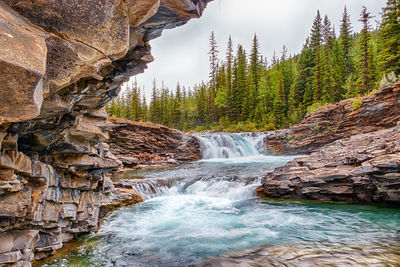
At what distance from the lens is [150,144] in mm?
26156

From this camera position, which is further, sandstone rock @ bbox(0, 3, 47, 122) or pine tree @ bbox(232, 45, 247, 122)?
pine tree @ bbox(232, 45, 247, 122)

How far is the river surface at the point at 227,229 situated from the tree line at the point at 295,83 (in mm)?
21304

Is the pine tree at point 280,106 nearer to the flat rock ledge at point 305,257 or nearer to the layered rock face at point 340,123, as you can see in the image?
the layered rock face at point 340,123

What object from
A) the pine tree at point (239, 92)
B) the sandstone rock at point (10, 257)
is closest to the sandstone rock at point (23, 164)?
the sandstone rock at point (10, 257)

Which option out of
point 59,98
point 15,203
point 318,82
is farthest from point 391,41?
point 15,203

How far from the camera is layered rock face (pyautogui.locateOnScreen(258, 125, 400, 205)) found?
810 cm

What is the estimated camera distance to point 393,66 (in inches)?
878

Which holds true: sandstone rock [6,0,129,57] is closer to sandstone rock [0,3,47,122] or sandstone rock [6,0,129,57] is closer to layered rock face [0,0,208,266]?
layered rock face [0,0,208,266]

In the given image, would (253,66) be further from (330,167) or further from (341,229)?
(341,229)

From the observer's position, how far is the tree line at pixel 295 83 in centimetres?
2730

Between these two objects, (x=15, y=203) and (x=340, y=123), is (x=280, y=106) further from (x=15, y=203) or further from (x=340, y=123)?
(x=15, y=203)

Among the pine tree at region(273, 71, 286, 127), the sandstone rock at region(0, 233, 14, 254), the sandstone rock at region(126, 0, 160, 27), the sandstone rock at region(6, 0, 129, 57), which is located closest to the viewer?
the sandstone rock at region(6, 0, 129, 57)

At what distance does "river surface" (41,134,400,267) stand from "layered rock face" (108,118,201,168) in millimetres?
12683

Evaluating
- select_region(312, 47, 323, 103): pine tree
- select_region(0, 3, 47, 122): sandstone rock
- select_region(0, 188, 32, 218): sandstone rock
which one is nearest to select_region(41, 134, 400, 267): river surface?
select_region(0, 188, 32, 218): sandstone rock
